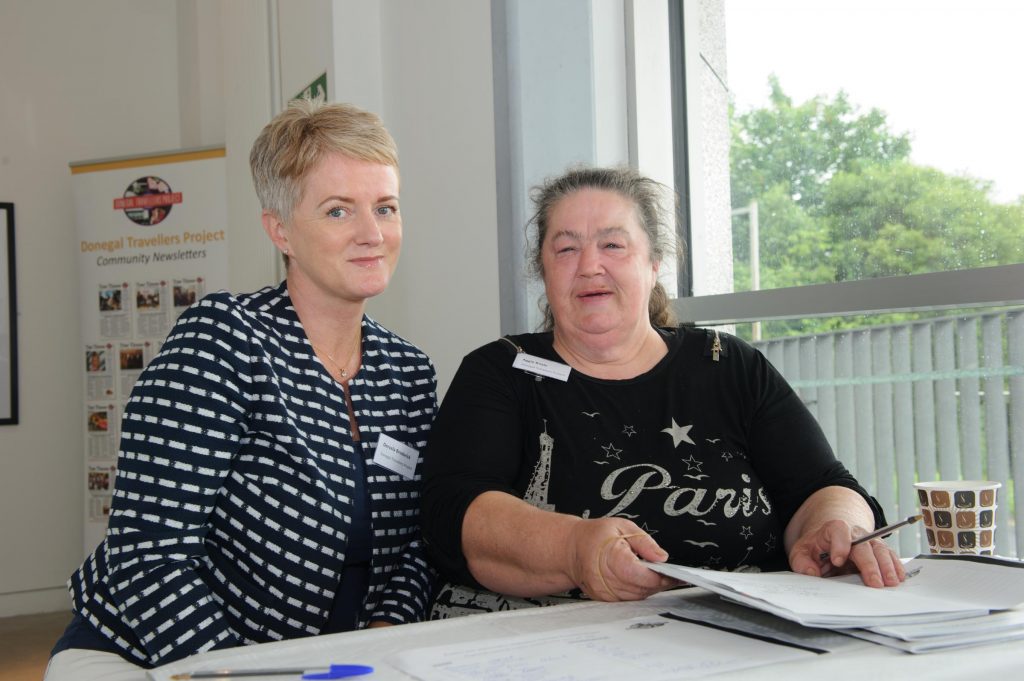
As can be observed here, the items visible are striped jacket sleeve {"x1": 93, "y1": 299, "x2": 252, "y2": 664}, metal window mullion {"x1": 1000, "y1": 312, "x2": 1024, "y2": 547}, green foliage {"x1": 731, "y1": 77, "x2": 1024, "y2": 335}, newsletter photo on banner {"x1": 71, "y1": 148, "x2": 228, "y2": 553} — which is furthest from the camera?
newsletter photo on banner {"x1": 71, "y1": 148, "x2": 228, "y2": 553}

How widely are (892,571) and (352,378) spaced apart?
0.98 metres

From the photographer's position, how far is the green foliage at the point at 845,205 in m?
2.16

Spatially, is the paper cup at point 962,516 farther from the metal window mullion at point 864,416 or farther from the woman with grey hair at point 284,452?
the woman with grey hair at point 284,452

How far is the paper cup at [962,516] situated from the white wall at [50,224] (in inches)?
207

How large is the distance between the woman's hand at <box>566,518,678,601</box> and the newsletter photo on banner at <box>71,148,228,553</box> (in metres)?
4.06

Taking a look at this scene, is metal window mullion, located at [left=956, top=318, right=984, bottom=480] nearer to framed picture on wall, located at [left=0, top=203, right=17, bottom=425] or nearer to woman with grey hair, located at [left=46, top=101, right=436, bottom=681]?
woman with grey hair, located at [left=46, top=101, right=436, bottom=681]

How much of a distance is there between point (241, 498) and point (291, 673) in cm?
70

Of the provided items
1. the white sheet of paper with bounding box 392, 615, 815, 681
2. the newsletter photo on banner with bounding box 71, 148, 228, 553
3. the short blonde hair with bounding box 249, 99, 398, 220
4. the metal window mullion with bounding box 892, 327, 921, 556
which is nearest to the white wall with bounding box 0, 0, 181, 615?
the newsletter photo on banner with bounding box 71, 148, 228, 553

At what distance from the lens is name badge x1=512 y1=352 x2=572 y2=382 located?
1787 mm

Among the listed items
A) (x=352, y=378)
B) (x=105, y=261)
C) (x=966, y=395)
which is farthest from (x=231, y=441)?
(x=105, y=261)

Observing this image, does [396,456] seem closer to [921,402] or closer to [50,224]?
[921,402]

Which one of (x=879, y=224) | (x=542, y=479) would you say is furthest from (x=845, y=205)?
(x=542, y=479)

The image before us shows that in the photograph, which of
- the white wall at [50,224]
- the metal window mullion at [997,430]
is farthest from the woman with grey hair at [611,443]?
the white wall at [50,224]

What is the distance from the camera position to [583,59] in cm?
281
